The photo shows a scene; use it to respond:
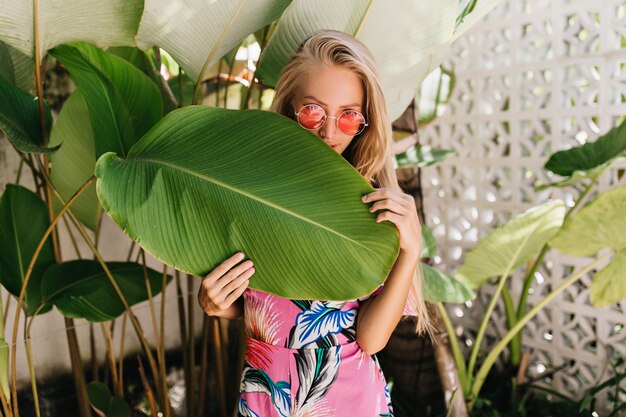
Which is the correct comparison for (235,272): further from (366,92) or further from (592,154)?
(592,154)

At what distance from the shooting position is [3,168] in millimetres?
1516

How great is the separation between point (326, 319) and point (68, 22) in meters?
0.64

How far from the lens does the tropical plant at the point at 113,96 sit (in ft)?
2.98

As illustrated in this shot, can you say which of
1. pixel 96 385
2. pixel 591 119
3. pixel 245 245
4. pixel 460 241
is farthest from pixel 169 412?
pixel 591 119

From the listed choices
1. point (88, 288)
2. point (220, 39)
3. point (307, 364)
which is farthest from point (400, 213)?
point (88, 288)

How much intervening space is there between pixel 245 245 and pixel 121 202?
0.16m

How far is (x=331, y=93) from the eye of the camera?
877mm

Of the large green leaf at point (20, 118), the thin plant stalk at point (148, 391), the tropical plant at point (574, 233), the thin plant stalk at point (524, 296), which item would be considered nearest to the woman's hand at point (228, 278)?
the large green leaf at point (20, 118)

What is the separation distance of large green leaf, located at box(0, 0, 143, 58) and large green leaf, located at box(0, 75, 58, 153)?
0.25ft

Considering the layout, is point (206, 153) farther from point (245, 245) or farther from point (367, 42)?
point (367, 42)

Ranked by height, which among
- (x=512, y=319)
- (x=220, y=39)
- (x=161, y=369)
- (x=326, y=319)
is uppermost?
(x=220, y=39)

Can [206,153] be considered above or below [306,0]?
below

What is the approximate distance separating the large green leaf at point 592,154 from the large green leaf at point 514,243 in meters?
0.10

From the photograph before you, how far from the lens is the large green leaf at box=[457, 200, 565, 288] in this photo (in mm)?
1632
